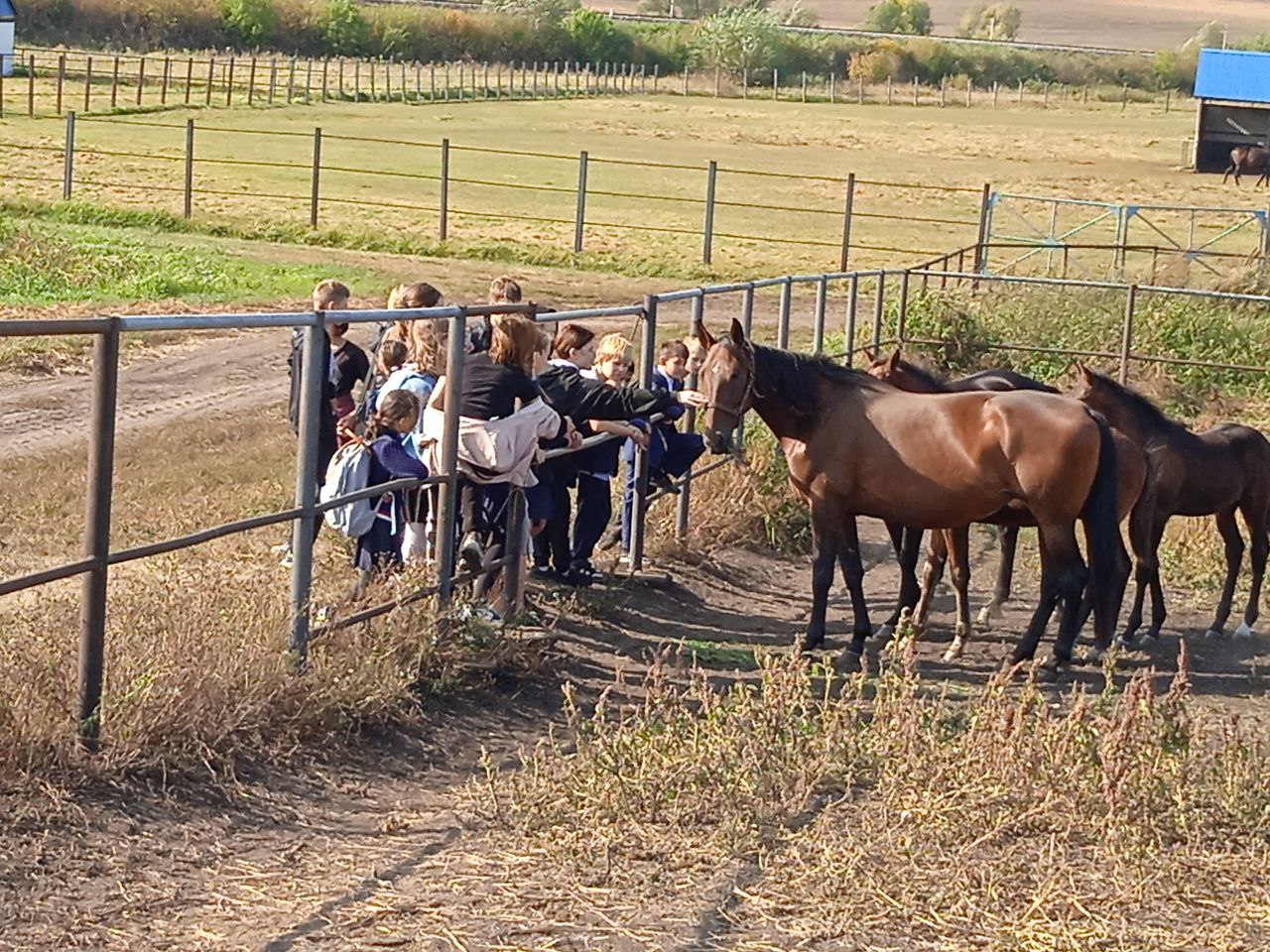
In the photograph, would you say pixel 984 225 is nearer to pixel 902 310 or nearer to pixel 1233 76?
pixel 902 310

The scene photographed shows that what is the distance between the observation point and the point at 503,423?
778 centimetres

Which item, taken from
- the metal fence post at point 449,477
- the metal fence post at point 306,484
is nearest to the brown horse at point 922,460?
the metal fence post at point 449,477

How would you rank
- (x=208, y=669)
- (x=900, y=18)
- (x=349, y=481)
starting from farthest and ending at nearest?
(x=900, y=18)
(x=349, y=481)
(x=208, y=669)

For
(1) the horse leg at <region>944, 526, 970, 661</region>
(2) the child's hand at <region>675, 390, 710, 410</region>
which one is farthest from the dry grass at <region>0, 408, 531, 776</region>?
(1) the horse leg at <region>944, 526, 970, 661</region>

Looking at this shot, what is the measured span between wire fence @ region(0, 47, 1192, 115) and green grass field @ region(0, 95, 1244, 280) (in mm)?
2319

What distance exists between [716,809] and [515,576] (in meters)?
2.78

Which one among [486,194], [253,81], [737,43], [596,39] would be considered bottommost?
[486,194]

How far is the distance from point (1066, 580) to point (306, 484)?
415 cm

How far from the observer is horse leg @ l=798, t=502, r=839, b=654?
8.98m

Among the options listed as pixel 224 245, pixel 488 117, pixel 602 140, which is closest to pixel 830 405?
pixel 224 245

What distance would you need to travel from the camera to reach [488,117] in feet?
190

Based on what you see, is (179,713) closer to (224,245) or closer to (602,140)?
(224,245)

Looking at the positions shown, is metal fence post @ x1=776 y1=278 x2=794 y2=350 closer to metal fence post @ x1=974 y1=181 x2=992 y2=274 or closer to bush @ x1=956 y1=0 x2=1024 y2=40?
metal fence post @ x1=974 y1=181 x2=992 y2=274

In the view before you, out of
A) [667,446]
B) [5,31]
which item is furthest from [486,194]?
[667,446]
